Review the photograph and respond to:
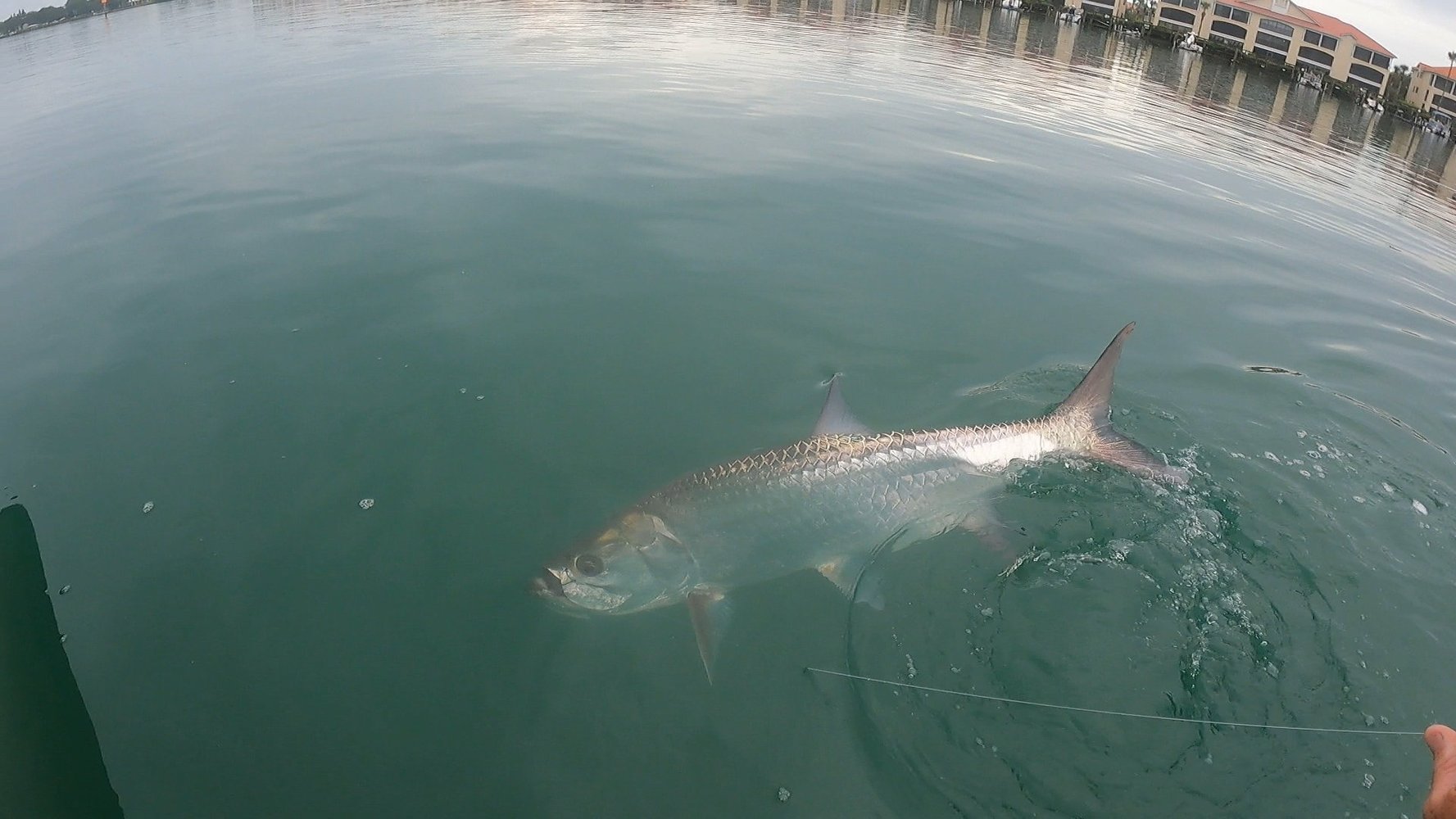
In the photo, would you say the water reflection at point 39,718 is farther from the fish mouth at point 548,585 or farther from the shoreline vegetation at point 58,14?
the shoreline vegetation at point 58,14

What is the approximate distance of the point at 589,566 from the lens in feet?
18.9

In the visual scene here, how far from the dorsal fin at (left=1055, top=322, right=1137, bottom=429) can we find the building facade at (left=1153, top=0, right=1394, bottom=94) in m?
66.5

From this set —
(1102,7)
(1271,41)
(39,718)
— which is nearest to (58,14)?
(39,718)

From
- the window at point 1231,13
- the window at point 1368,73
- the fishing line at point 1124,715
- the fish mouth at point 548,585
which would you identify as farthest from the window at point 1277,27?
the fish mouth at point 548,585

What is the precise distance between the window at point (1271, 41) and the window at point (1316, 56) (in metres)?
1.93

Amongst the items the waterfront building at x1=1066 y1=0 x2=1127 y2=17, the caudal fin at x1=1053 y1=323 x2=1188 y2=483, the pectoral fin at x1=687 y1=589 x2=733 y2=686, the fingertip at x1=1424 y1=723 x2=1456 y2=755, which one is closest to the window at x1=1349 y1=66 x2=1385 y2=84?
the waterfront building at x1=1066 y1=0 x2=1127 y2=17

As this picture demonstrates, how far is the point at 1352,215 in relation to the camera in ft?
62.5

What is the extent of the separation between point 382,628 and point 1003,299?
933 cm

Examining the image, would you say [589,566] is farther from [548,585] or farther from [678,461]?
[678,461]

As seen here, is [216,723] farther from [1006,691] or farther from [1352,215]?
[1352,215]

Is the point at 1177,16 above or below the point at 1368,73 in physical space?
above

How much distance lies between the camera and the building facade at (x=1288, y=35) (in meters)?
56.5

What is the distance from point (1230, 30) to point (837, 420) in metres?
82.6

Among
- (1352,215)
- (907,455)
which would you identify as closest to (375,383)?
(907,455)
